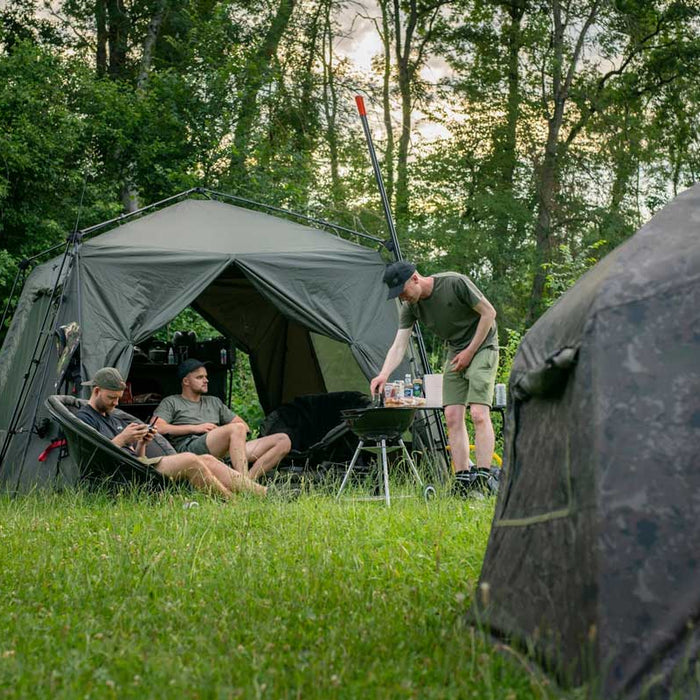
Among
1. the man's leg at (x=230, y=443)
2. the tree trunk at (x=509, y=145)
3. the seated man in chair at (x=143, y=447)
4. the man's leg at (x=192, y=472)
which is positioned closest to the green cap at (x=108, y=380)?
the seated man in chair at (x=143, y=447)

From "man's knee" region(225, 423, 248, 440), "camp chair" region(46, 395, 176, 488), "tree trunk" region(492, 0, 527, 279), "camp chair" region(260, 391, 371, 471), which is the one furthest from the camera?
"tree trunk" region(492, 0, 527, 279)

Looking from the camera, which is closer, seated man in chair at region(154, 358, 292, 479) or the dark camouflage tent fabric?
the dark camouflage tent fabric

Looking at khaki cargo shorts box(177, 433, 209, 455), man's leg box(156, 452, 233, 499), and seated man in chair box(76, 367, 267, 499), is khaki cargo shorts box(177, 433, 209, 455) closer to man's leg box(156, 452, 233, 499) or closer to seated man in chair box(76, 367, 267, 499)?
seated man in chair box(76, 367, 267, 499)

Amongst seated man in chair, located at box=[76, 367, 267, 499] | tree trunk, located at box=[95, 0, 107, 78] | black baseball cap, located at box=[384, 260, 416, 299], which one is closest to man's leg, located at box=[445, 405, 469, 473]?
black baseball cap, located at box=[384, 260, 416, 299]

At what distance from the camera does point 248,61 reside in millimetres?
13781

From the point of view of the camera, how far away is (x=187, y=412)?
736cm

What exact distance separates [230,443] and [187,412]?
0.70 meters

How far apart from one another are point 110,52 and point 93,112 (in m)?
2.91

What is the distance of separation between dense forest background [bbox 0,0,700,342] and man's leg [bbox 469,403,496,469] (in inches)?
312

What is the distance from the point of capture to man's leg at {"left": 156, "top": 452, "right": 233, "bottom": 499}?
5953 millimetres

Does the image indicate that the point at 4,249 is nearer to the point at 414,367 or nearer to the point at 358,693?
the point at 414,367

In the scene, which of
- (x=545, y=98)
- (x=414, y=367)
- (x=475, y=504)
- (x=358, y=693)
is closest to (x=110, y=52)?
(x=545, y=98)

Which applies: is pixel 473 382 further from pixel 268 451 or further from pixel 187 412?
pixel 187 412

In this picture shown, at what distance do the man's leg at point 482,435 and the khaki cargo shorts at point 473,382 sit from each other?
4 centimetres
